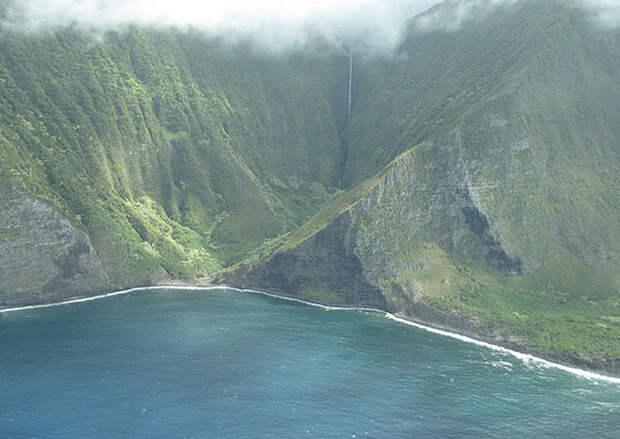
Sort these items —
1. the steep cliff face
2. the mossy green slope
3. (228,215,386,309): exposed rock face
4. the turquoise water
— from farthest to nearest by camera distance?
1. (228,215,386,309): exposed rock face
2. the steep cliff face
3. the mossy green slope
4. the turquoise water

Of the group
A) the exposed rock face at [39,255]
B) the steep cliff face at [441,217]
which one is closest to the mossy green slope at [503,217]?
the steep cliff face at [441,217]

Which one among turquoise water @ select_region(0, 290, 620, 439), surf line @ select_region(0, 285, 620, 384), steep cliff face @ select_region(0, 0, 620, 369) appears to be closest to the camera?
turquoise water @ select_region(0, 290, 620, 439)

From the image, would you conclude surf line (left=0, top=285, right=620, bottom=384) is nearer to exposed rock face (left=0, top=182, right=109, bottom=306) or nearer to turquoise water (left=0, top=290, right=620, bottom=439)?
exposed rock face (left=0, top=182, right=109, bottom=306)

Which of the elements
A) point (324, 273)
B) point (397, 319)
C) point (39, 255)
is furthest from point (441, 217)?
point (39, 255)

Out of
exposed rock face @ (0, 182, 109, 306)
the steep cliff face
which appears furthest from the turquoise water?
the steep cliff face

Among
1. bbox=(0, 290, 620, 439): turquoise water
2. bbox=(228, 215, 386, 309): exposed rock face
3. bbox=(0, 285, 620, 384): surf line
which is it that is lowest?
bbox=(0, 290, 620, 439): turquoise water

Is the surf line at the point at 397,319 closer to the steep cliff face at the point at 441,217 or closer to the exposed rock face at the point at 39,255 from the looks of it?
the steep cliff face at the point at 441,217

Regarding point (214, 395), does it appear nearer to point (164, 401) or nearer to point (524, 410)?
point (164, 401)
